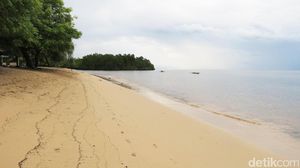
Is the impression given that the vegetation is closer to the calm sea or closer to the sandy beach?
the calm sea

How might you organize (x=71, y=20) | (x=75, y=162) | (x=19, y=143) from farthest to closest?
(x=71, y=20), (x=19, y=143), (x=75, y=162)

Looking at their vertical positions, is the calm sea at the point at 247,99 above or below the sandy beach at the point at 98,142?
below

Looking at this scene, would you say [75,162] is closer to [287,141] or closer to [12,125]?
[12,125]

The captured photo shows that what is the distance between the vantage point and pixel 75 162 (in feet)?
18.2

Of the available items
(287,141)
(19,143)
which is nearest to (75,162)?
(19,143)

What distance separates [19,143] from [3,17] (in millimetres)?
12792

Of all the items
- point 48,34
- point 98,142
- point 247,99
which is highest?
point 48,34
